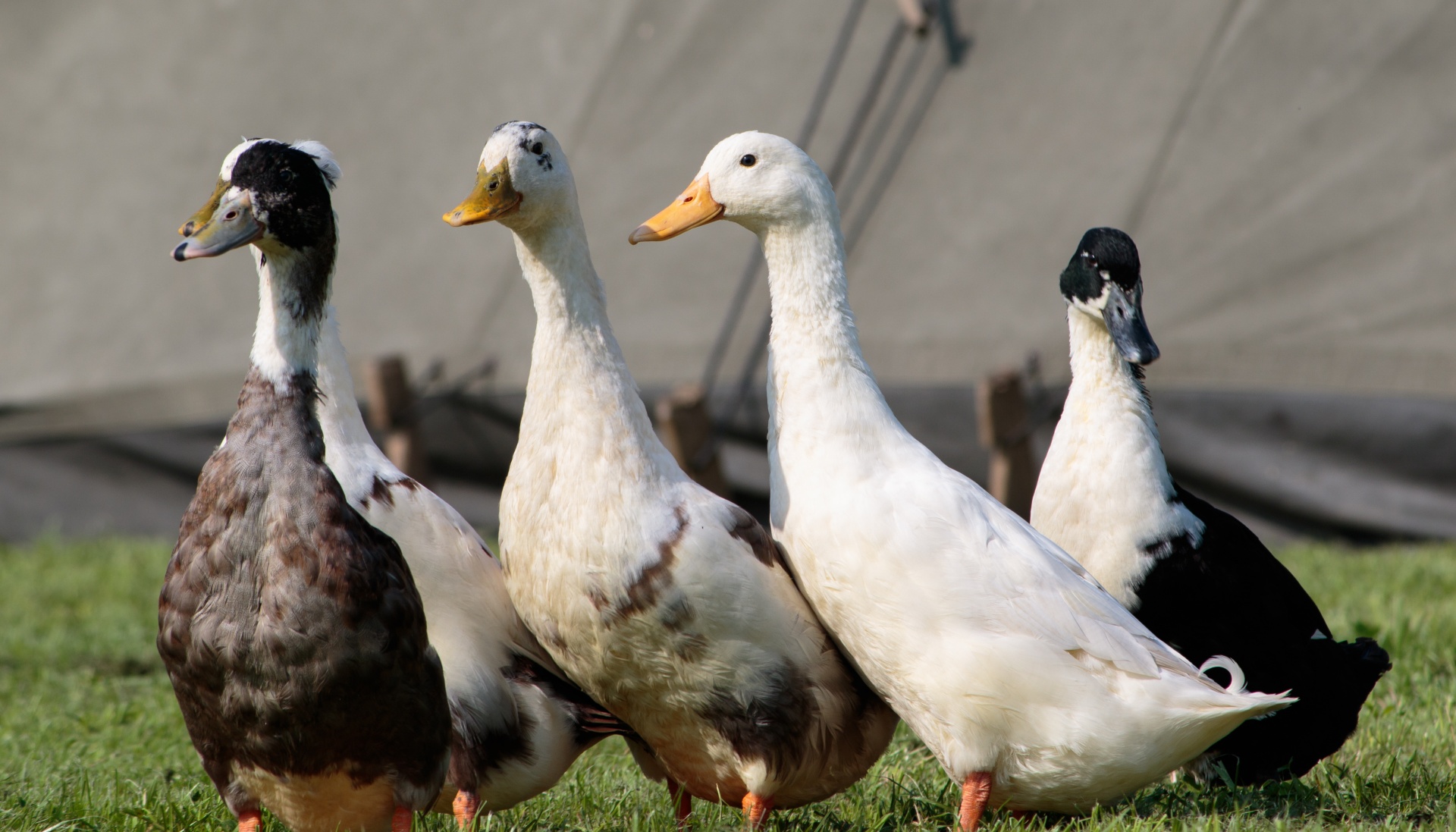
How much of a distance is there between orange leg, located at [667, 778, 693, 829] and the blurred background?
156 inches

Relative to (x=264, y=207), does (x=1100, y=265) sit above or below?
above

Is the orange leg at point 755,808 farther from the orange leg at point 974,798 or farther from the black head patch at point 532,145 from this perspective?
the black head patch at point 532,145

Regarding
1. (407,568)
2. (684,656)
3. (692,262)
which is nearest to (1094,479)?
(684,656)

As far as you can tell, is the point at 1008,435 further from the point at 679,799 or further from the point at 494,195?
the point at 494,195

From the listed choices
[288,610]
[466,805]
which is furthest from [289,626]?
[466,805]

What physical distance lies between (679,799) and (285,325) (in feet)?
5.04

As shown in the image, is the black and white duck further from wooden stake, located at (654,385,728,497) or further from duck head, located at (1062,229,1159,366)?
wooden stake, located at (654,385,728,497)

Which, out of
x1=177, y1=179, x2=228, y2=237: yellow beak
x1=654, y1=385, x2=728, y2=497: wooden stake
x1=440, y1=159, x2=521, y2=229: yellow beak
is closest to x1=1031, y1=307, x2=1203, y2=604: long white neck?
x1=440, y1=159, x2=521, y2=229: yellow beak

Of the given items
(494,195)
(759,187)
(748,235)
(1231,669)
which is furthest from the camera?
(748,235)

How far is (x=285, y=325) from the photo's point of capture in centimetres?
313

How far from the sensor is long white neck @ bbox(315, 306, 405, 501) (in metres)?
3.56

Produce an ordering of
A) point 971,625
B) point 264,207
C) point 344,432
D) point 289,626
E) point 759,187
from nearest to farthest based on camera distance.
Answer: point 289,626
point 264,207
point 971,625
point 759,187
point 344,432

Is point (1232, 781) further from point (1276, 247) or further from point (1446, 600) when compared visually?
point (1276, 247)

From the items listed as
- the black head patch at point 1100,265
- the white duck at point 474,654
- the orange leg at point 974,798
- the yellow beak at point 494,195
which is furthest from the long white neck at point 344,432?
the black head patch at point 1100,265
